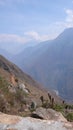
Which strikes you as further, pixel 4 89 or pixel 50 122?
pixel 4 89

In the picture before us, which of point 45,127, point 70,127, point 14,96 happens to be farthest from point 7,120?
point 14,96

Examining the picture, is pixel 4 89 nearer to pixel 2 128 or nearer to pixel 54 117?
pixel 54 117

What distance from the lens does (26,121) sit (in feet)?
14.4

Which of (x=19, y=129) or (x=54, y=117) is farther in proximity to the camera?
(x=54, y=117)

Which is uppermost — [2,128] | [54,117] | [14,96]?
[14,96]

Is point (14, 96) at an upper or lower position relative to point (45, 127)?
upper

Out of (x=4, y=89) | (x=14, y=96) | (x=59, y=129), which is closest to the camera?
(x=59, y=129)

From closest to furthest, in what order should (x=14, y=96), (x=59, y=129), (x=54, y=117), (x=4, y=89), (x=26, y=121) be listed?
1. (x=59, y=129)
2. (x=26, y=121)
3. (x=54, y=117)
4. (x=4, y=89)
5. (x=14, y=96)

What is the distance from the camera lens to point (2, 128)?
425cm

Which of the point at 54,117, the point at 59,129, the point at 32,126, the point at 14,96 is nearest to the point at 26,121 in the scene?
the point at 32,126

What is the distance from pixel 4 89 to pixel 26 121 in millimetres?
6919

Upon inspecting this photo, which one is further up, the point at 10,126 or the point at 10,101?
the point at 10,101

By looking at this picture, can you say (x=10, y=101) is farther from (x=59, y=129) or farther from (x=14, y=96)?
(x=59, y=129)

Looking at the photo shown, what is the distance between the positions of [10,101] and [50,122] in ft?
24.1
